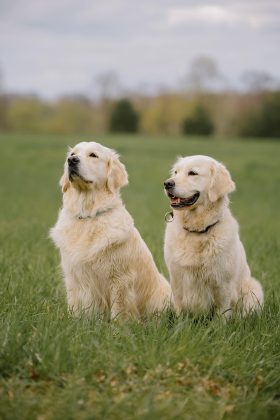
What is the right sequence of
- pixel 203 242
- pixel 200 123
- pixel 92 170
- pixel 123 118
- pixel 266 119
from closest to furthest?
1. pixel 203 242
2. pixel 92 170
3. pixel 266 119
4. pixel 200 123
5. pixel 123 118

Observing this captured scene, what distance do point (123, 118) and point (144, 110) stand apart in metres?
12.9

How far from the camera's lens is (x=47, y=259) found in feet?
20.7

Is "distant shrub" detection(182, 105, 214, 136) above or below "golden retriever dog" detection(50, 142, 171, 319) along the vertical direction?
above

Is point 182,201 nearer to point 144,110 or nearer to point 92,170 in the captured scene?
point 92,170

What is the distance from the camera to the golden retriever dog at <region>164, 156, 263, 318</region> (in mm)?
4348

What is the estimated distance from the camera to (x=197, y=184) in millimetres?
4418

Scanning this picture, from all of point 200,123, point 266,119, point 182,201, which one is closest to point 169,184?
point 182,201

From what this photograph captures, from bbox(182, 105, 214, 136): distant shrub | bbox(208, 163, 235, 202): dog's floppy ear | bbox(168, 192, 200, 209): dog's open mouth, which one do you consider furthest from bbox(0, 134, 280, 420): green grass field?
bbox(182, 105, 214, 136): distant shrub

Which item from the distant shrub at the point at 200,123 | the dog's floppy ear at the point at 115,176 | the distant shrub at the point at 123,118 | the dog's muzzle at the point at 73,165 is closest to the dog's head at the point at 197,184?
the dog's floppy ear at the point at 115,176

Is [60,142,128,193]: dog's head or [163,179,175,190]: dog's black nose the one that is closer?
[163,179,175,190]: dog's black nose

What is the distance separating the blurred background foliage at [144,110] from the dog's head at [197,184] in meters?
48.4

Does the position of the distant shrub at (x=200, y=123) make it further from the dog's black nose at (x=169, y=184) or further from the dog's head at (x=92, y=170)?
the dog's black nose at (x=169, y=184)

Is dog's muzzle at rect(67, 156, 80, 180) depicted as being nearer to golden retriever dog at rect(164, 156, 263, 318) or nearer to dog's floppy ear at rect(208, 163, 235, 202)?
golden retriever dog at rect(164, 156, 263, 318)

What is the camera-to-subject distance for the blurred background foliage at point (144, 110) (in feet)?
178
